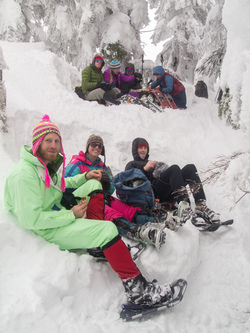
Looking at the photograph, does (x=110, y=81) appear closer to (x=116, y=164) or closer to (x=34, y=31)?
(x=116, y=164)

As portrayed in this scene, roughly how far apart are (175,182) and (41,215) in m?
2.22

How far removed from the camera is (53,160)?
250 cm

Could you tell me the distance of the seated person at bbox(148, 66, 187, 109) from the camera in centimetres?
775

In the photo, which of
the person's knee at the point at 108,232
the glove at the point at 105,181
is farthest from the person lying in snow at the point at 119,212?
the person's knee at the point at 108,232

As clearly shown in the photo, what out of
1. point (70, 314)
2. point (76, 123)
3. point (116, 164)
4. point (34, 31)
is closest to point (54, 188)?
point (70, 314)

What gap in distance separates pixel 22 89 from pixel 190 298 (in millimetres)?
6232

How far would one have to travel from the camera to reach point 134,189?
Answer: 11.5 feet

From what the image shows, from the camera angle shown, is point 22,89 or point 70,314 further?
point 22,89

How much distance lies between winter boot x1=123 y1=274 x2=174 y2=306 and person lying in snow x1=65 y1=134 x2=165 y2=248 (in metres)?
0.53

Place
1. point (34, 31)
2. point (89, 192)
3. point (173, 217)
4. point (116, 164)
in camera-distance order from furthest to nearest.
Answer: point (34, 31) → point (116, 164) → point (173, 217) → point (89, 192)

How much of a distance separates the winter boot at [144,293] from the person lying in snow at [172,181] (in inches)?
59.6

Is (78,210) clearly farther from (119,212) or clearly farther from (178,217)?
(178,217)

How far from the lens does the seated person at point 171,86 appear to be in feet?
25.4

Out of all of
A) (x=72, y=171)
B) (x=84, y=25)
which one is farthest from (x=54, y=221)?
(x=84, y=25)
